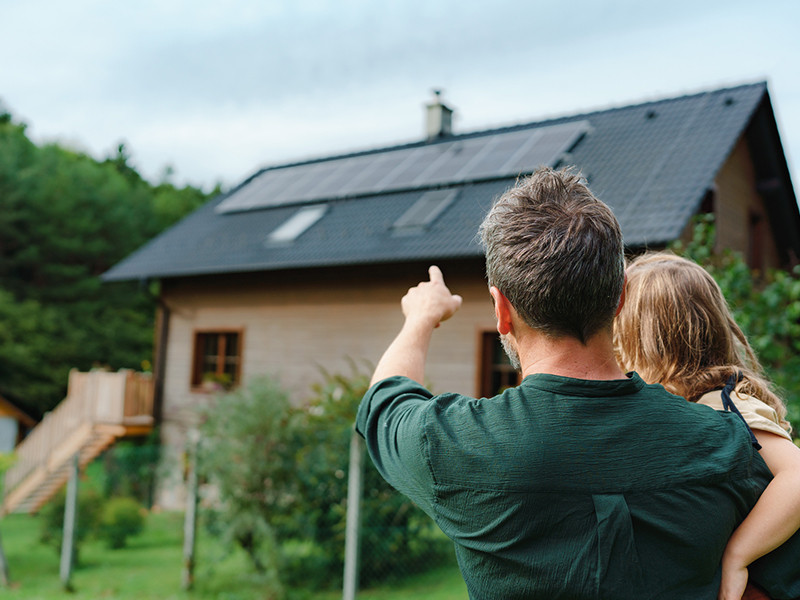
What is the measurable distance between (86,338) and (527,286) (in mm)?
31565

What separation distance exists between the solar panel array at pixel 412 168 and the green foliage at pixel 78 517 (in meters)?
7.41

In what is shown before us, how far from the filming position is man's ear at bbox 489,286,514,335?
1.36 metres

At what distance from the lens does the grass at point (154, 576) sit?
7.82 m

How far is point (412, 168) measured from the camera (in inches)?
601

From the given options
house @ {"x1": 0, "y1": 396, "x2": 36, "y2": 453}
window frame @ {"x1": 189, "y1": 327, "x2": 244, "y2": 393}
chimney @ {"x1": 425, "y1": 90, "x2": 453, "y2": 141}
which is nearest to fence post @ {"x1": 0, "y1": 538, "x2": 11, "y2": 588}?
window frame @ {"x1": 189, "y1": 327, "x2": 244, "y2": 393}

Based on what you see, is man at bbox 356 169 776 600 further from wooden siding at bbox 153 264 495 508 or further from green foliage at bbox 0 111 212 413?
green foliage at bbox 0 111 212 413

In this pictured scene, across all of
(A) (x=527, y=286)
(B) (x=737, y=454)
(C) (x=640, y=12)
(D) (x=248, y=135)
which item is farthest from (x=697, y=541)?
(D) (x=248, y=135)

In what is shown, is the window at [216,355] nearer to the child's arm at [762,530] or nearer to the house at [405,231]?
the house at [405,231]

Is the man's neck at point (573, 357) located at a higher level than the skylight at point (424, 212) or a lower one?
lower

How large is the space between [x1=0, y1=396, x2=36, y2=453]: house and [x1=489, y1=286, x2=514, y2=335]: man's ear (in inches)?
1046

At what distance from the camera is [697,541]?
1.28 m

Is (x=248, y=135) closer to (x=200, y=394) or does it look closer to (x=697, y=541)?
(x=200, y=394)

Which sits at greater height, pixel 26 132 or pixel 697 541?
pixel 26 132

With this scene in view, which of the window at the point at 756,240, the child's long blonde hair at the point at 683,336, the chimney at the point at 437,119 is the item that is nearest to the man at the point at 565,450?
the child's long blonde hair at the point at 683,336
